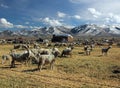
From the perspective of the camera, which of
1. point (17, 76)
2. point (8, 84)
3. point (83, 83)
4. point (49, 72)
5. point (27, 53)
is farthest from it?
point (27, 53)

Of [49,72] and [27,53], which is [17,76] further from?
[27,53]

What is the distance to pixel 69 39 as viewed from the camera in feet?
423

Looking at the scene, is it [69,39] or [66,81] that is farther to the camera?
[69,39]

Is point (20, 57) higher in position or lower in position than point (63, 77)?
higher

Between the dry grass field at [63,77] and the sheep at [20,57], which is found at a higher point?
the sheep at [20,57]

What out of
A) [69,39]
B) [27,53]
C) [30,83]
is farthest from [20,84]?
[69,39]

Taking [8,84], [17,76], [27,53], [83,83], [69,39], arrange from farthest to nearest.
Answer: [69,39] < [27,53] < [17,76] < [83,83] < [8,84]

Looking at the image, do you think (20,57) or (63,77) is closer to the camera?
(63,77)

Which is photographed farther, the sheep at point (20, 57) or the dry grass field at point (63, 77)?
the sheep at point (20, 57)

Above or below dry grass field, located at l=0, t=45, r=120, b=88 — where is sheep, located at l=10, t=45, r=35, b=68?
above

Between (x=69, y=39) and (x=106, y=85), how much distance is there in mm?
106207

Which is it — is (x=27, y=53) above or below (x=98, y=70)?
above

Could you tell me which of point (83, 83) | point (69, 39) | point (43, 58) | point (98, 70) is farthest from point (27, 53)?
point (69, 39)

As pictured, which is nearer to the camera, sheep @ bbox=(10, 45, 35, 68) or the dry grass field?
the dry grass field
